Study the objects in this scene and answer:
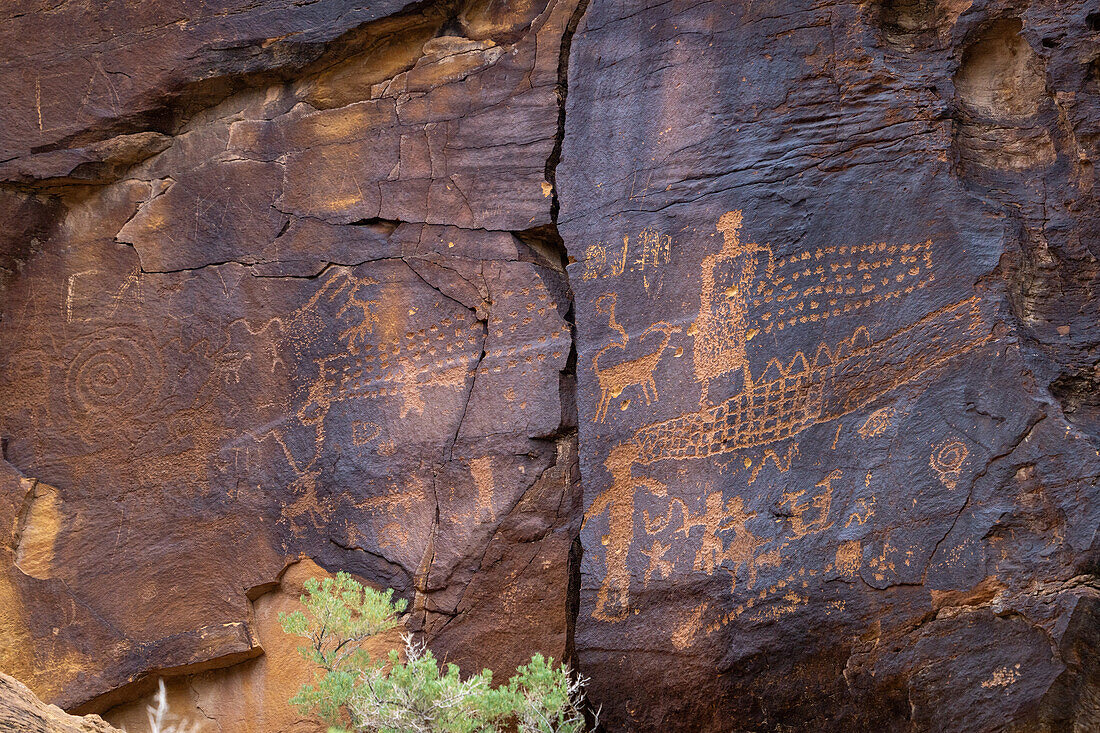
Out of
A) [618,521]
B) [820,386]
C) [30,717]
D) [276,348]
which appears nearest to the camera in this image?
[30,717]

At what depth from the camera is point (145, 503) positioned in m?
4.26

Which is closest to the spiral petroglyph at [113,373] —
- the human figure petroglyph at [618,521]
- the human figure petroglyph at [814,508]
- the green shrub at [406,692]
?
the green shrub at [406,692]

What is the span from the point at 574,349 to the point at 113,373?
205 centimetres

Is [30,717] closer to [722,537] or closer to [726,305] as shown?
[722,537]

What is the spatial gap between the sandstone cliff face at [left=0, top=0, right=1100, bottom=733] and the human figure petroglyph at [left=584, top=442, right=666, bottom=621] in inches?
0.5

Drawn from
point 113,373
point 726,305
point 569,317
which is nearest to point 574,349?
point 569,317

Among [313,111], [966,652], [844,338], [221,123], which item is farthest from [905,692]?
[221,123]

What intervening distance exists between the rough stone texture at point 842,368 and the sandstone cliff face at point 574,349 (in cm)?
1

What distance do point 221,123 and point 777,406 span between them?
2824mm

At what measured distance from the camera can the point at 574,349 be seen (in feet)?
13.0

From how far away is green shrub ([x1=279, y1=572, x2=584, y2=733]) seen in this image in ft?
10.2

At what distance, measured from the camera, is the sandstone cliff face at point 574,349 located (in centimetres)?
335

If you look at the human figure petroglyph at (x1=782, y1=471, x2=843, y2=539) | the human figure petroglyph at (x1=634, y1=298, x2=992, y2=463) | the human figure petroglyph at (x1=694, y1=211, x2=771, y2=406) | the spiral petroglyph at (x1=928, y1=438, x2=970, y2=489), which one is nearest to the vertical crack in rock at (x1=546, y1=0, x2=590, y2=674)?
the human figure petroglyph at (x1=634, y1=298, x2=992, y2=463)

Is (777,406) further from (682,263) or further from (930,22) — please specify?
(930,22)
